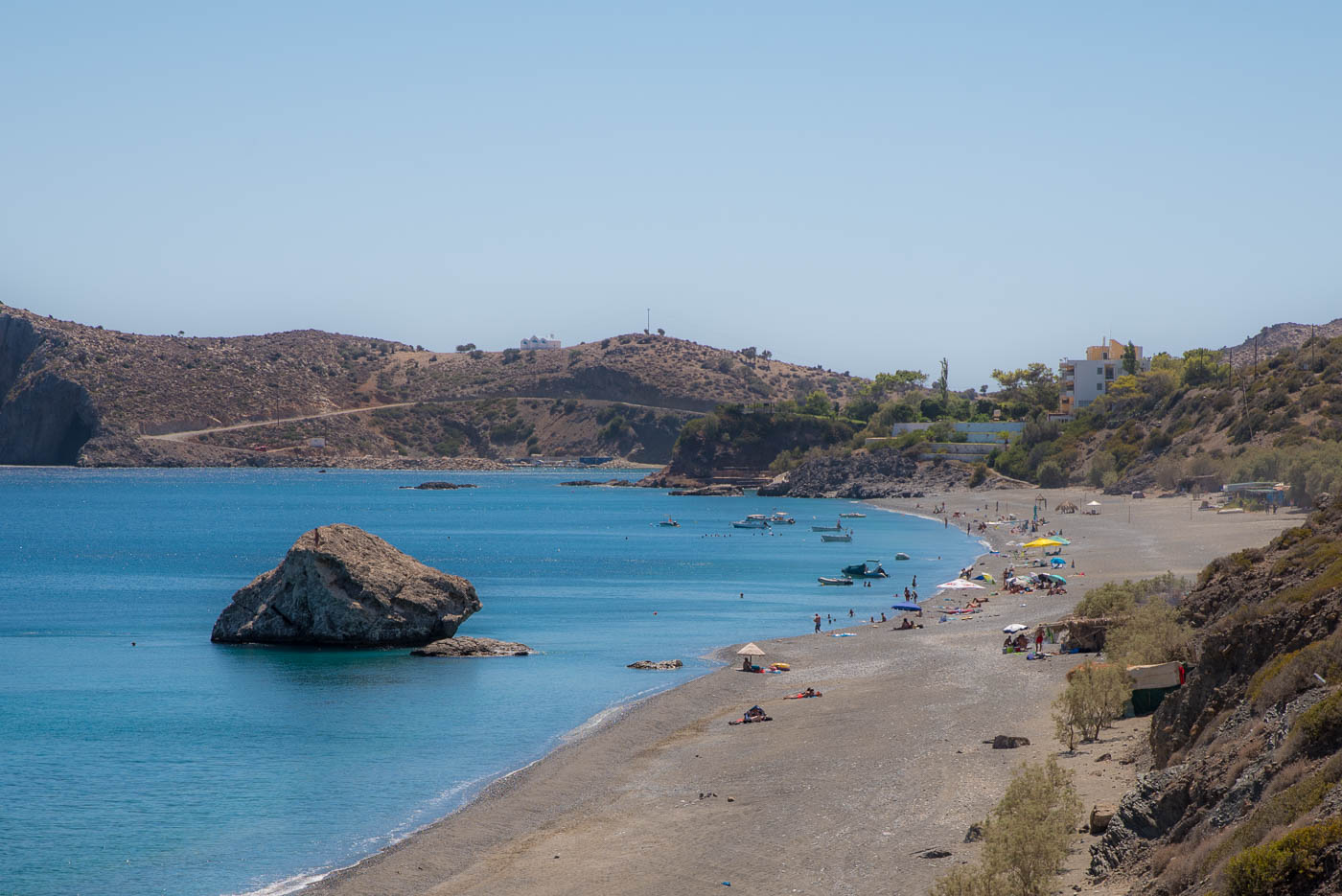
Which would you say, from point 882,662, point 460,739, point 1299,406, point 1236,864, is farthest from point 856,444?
point 1236,864

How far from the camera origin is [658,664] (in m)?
39.5

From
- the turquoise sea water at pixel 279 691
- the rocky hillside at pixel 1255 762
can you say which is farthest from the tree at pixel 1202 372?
the rocky hillside at pixel 1255 762

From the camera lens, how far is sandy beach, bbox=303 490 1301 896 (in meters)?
18.0

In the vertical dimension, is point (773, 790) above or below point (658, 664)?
above

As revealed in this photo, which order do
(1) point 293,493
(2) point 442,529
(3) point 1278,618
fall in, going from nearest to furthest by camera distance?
(3) point 1278,618
(2) point 442,529
(1) point 293,493

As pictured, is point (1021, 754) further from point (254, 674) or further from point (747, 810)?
point (254, 674)

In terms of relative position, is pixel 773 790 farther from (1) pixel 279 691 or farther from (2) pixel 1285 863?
(1) pixel 279 691

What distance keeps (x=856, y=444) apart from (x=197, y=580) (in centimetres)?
12526

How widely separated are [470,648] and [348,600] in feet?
15.1

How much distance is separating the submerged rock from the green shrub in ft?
97.8

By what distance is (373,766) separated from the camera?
26531mm

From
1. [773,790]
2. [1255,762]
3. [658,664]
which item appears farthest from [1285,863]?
[658,664]

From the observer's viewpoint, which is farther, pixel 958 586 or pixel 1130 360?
pixel 1130 360

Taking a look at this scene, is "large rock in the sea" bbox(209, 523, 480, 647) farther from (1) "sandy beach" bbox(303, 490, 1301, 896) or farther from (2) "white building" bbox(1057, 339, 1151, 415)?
(2) "white building" bbox(1057, 339, 1151, 415)
